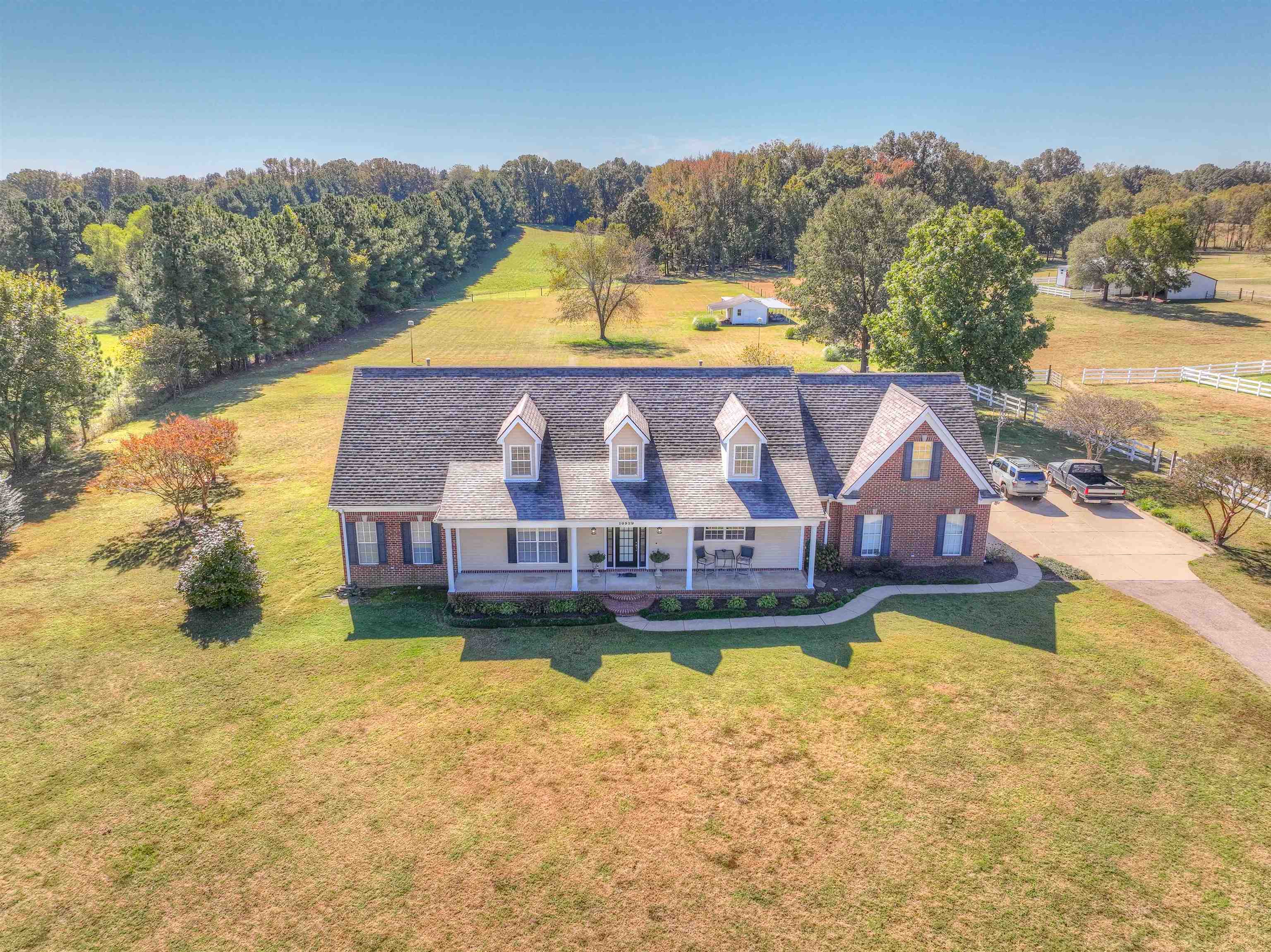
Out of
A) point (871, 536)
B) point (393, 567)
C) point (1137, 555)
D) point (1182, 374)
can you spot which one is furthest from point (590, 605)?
point (1182, 374)

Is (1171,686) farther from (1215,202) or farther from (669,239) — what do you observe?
(1215,202)

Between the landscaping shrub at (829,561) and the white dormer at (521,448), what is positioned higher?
the white dormer at (521,448)

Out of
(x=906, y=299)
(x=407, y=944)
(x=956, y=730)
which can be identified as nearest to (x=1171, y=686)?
(x=956, y=730)

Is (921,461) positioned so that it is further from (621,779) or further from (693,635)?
(621,779)

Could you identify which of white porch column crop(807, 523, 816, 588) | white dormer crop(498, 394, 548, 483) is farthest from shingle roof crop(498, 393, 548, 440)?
white porch column crop(807, 523, 816, 588)

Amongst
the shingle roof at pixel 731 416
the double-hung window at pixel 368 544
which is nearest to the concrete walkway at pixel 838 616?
the shingle roof at pixel 731 416

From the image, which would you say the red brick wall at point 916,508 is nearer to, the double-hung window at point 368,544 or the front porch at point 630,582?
the front porch at point 630,582
